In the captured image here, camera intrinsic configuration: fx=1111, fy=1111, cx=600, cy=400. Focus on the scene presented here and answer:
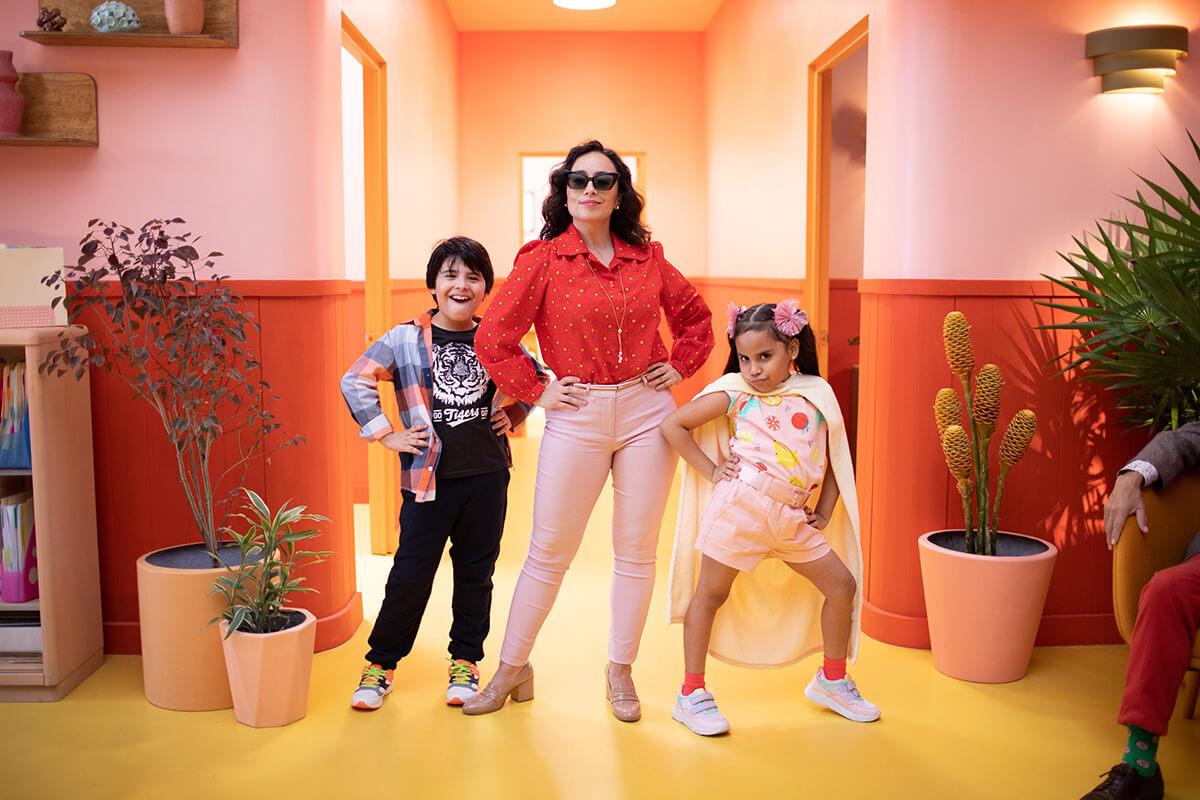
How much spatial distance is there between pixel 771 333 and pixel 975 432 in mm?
904

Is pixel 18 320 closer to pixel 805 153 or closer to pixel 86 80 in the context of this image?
pixel 86 80

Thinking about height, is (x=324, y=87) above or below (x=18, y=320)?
above

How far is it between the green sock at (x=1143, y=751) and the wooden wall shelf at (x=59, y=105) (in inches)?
124

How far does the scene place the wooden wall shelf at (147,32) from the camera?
10.3 ft

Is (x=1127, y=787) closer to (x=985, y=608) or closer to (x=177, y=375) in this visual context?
(x=985, y=608)

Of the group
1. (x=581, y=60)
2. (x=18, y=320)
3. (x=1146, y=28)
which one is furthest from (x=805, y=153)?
(x=581, y=60)

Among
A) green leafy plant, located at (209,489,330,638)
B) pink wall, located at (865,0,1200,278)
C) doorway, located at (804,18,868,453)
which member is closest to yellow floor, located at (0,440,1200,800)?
green leafy plant, located at (209,489,330,638)

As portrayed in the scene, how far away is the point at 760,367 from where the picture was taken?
274 centimetres

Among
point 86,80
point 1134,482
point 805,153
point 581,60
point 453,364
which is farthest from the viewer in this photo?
point 581,60

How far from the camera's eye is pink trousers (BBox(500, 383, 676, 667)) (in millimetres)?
2742

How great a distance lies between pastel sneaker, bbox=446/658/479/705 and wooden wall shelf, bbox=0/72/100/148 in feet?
6.09

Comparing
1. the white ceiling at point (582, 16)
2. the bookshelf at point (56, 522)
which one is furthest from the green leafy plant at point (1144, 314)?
the white ceiling at point (582, 16)

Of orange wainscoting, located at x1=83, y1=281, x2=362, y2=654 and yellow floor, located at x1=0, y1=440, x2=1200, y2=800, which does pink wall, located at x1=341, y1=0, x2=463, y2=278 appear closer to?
orange wainscoting, located at x1=83, y1=281, x2=362, y2=654

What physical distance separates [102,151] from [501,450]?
1.51m
